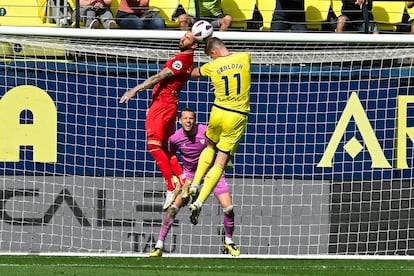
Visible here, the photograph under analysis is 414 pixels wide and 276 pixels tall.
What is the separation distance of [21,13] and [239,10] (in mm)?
2851

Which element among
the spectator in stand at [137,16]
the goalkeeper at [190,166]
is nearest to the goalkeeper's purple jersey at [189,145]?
the goalkeeper at [190,166]

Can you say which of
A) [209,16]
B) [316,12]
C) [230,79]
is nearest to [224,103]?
[230,79]

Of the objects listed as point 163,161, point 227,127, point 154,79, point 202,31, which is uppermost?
point 202,31

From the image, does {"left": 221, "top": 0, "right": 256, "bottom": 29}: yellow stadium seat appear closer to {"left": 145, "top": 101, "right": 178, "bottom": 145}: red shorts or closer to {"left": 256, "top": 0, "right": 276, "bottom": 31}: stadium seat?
{"left": 256, "top": 0, "right": 276, "bottom": 31}: stadium seat

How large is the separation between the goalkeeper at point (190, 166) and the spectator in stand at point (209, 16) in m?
1.21

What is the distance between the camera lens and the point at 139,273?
35.2ft

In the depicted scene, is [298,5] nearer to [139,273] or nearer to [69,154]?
[69,154]

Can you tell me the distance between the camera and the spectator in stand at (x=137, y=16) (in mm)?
14578

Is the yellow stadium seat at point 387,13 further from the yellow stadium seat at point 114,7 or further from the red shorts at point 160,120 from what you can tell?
the red shorts at point 160,120

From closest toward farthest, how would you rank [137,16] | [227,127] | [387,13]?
[227,127] < [137,16] < [387,13]

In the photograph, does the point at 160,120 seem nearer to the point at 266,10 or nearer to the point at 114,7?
the point at 114,7

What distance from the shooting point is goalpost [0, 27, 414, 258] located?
14.4 m

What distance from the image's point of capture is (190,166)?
13.9 meters

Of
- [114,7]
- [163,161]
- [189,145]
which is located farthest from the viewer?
[114,7]
